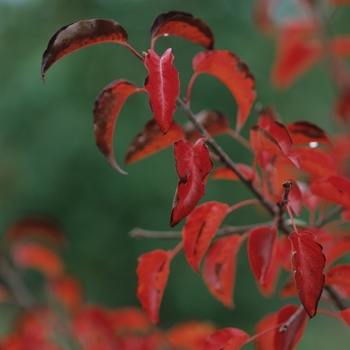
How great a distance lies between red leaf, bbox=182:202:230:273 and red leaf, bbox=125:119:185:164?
0.11m

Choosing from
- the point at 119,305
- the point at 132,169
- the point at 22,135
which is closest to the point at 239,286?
the point at 119,305

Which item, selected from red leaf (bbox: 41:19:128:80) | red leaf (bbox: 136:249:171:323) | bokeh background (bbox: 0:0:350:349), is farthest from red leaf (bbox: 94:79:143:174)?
bokeh background (bbox: 0:0:350:349)

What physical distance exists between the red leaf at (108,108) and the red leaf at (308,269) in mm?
216

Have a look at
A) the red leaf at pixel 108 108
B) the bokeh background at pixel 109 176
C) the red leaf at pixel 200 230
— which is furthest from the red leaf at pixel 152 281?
the bokeh background at pixel 109 176

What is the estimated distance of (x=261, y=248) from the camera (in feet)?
1.97

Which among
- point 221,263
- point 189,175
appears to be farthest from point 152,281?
point 189,175

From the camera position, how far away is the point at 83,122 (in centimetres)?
397

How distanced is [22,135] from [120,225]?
1143 mm

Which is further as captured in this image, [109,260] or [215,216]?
[109,260]

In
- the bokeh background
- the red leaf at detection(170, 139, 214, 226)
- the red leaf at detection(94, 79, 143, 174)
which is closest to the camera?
the red leaf at detection(170, 139, 214, 226)

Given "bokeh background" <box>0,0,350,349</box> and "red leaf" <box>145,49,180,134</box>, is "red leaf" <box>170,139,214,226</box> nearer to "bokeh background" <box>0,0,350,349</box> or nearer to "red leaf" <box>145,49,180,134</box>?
"red leaf" <box>145,49,180,134</box>

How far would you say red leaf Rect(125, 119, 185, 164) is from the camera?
667 millimetres

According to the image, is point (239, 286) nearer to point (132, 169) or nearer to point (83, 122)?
point (132, 169)

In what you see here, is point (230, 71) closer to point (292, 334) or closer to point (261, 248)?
point (261, 248)
